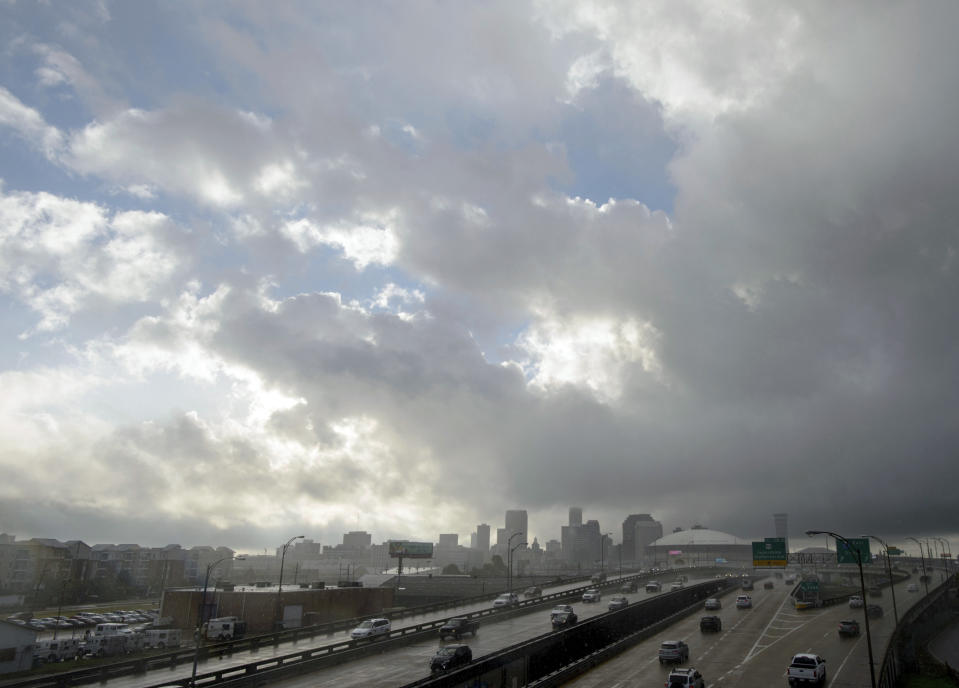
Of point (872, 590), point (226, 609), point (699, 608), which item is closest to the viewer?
point (226, 609)

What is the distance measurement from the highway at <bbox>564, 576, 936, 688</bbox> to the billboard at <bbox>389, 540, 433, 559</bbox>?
90.7 meters

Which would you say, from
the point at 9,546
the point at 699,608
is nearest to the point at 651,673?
the point at 699,608

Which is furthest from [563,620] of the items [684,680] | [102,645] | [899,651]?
[102,645]

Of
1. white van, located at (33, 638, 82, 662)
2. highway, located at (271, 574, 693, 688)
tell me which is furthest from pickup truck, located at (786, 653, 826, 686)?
white van, located at (33, 638, 82, 662)

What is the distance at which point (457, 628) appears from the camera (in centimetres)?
6475

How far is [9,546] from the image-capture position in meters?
160

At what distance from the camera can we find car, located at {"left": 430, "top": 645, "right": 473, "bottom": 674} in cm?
4653

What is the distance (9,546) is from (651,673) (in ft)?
547

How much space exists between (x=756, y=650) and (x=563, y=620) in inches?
755

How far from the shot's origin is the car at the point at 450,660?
4653 centimetres

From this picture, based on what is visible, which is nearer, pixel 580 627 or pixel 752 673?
pixel 752 673

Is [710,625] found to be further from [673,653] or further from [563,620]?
[673,653]

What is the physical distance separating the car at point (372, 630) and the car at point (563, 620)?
17399 millimetres

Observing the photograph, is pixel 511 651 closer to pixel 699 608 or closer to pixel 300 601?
pixel 300 601
